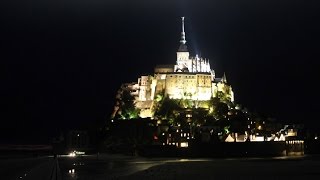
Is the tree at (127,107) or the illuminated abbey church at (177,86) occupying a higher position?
the illuminated abbey church at (177,86)

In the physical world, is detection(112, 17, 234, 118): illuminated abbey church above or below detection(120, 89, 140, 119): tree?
above

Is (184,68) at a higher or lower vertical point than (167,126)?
higher

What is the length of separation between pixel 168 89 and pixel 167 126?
1249 cm

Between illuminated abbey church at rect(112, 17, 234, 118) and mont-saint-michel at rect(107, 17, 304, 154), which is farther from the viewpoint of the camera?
illuminated abbey church at rect(112, 17, 234, 118)

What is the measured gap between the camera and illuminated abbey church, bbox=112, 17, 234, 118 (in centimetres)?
9819

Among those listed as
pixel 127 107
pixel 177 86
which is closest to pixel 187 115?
pixel 177 86

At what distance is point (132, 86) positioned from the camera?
352 ft

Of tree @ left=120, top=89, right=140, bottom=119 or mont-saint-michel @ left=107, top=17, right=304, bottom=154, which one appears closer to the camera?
mont-saint-michel @ left=107, top=17, right=304, bottom=154

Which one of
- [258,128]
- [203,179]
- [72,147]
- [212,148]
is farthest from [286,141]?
[203,179]

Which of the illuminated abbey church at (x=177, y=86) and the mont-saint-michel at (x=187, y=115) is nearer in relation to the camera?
the mont-saint-michel at (x=187, y=115)

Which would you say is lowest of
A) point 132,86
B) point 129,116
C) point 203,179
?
point 203,179

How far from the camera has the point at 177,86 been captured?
9819 centimetres

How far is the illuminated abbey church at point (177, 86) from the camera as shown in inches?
3866

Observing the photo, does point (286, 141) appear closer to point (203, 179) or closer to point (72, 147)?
point (72, 147)
